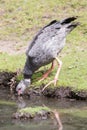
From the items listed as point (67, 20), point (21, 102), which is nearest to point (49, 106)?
point (21, 102)

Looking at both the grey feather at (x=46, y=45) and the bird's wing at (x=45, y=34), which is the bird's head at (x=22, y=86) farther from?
the bird's wing at (x=45, y=34)

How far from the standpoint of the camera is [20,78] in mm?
15242

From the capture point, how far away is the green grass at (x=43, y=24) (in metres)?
15.3

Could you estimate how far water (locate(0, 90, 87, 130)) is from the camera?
11.6 metres

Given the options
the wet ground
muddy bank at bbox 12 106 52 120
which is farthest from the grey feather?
muddy bank at bbox 12 106 52 120

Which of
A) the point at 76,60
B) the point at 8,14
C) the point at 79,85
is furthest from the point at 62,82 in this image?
the point at 8,14

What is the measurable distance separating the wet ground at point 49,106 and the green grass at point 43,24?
24.1 inches

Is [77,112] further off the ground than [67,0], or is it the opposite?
[67,0]

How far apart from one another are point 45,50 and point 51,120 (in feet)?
10.4

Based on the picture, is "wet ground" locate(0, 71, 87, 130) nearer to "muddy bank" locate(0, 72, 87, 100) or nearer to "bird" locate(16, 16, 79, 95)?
"muddy bank" locate(0, 72, 87, 100)

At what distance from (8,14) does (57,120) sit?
918cm

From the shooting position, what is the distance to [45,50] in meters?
14.9

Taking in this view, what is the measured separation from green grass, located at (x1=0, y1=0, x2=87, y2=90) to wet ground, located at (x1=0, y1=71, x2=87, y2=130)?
0.61 meters

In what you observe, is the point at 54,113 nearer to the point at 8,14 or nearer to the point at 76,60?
the point at 76,60
